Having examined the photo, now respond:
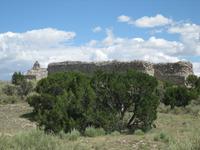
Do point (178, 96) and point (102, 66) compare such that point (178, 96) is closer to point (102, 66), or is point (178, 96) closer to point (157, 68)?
point (157, 68)

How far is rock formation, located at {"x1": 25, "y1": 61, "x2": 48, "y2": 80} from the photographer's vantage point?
51.9 m

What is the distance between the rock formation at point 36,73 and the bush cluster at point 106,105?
28767 mm

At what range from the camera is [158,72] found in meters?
47.1

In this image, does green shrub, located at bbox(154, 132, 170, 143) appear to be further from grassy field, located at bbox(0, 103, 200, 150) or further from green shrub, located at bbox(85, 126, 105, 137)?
green shrub, located at bbox(85, 126, 105, 137)

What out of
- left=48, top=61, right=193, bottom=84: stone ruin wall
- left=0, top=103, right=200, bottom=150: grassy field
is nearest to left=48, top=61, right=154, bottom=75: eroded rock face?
left=48, top=61, right=193, bottom=84: stone ruin wall

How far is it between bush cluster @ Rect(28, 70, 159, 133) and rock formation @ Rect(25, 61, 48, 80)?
1133 inches

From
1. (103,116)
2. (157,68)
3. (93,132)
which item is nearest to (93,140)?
(93,132)

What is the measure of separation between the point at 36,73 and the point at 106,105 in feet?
105

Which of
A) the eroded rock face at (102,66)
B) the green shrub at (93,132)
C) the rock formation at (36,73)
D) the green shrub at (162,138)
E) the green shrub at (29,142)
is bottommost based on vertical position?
the green shrub at (93,132)

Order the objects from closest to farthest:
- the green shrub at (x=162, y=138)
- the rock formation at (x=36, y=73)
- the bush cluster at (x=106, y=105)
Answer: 1. the green shrub at (x=162, y=138)
2. the bush cluster at (x=106, y=105)
3. the rock formation at (x=36, y=73)

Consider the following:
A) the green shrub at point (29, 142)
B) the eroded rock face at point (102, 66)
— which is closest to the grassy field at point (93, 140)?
the green shrub at point (29, 142)

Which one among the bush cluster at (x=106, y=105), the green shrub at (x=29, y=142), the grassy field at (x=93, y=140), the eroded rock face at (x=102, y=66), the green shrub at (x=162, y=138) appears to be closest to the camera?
the green shrub at (x=29, y=142)

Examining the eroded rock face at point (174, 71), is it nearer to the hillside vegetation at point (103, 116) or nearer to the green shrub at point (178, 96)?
the green shrub at point (178, 96)

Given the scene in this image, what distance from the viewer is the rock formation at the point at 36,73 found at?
170ft
